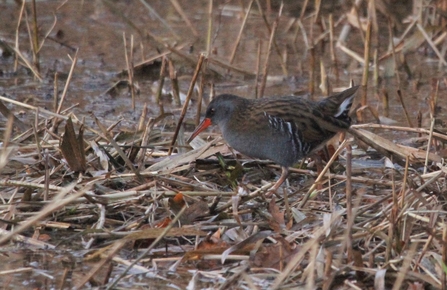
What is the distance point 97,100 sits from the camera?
6.68 metres

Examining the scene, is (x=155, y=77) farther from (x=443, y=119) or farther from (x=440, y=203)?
(x=440, y=203)

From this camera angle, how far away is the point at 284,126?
4879 mm

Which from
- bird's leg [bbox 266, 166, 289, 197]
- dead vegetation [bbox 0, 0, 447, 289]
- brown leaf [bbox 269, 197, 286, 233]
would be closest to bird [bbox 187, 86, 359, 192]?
bird's leg [bbox 266, 166, 289, 197]

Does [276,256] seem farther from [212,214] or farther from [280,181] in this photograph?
[280,181]

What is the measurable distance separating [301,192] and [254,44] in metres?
4.24

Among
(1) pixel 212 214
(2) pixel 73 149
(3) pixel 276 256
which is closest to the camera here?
(3) pixel 276 256

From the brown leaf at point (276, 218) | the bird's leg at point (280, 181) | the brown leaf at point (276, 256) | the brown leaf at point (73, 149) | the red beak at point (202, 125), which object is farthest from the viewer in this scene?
the red beak at point (202, 125)

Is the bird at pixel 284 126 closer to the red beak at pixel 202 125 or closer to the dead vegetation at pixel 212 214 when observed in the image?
the red beak at pixel 202 125

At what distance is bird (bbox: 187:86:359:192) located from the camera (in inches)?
189

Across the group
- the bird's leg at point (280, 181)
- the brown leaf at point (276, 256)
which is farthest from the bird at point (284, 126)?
the brown leaf at point (276, 256)

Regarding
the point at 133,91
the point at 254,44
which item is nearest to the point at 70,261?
the point at 133,91

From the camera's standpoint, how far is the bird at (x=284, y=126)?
4.79 meters

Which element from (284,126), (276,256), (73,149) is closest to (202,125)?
(284,126)

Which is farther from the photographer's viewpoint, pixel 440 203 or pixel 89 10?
pixel 89 10
